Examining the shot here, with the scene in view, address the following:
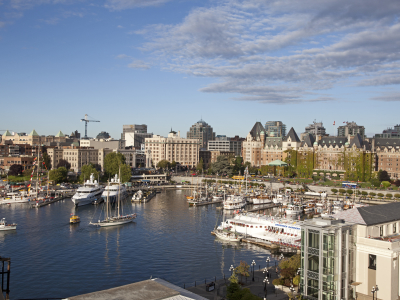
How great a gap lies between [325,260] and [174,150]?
114 meters

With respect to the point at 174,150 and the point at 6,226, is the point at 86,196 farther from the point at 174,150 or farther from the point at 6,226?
the point at 174,150

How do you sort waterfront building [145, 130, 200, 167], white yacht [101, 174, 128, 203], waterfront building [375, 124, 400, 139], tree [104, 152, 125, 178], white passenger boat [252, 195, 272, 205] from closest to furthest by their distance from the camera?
white passenger boat [252, 195, 272, 205], white yacht [101, 174, 128, 203], tree [104, 152, 125, 178], waterfront building [145, 130, 200, 167], waterfront building [375, 124, 400, 139]

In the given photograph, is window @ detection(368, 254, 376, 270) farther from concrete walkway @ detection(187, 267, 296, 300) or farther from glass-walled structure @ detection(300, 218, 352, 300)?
concrete walkway @ detection(187, 267, 296, 300)

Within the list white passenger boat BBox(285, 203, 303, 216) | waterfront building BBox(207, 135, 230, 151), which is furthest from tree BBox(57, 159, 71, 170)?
waterfront building BBox(207, 135, 230, 151)

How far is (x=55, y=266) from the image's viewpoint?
105 ft

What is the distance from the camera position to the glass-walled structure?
2127cm

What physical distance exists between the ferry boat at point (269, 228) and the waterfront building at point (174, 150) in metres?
88.2

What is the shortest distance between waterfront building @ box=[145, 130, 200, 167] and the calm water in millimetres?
78433

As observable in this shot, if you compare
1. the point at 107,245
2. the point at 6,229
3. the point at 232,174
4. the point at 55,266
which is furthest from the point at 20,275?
the point at 232,174

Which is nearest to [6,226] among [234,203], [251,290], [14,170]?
[251,290]

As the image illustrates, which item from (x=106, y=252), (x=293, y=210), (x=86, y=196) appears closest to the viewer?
(x=106, y=252)

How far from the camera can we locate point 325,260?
2136 cm

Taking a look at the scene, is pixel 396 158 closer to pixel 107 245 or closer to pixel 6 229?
pixel 107 245

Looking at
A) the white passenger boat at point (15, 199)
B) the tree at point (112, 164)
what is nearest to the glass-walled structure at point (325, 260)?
the white passenger boat at point (15, 199)
